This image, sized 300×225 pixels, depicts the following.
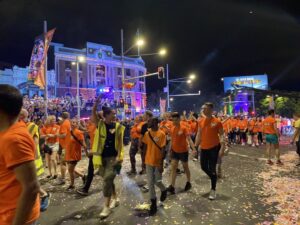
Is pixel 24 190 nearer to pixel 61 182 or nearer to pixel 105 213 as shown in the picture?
pixel 105 213

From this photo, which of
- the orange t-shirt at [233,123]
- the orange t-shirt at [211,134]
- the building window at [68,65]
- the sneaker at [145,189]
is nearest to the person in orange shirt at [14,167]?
the orange t-shirt at [211,134]

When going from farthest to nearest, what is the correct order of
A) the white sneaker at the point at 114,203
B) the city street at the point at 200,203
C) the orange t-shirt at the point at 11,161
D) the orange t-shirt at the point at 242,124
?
the orange t-shirt at the point at 242,124 < the white sneaker at the point at 114,203 < the city street at the point at 200,203 < the orange t-shirt at the point at 11,161

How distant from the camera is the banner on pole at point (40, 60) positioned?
14.5 m

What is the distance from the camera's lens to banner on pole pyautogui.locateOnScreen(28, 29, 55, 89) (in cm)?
1454

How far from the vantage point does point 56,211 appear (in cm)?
608

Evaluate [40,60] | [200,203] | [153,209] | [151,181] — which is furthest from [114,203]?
[40,60]

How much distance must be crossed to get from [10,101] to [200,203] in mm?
5286

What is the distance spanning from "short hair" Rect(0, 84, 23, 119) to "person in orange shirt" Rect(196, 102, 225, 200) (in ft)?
17.6

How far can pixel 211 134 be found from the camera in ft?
22.4

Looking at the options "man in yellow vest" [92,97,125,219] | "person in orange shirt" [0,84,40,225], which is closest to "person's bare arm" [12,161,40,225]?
"person in orange shirt" [0,84,40,225]

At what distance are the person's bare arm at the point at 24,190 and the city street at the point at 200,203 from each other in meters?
3.65

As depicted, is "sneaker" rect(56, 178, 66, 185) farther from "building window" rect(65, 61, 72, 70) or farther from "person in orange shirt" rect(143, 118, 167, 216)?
"building window" rect(65, 61, 72, 70)

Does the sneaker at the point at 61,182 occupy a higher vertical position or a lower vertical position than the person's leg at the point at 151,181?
lower

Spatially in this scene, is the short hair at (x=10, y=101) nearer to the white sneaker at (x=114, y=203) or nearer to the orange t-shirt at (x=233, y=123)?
the white sneaker at (x=114, y=203)
